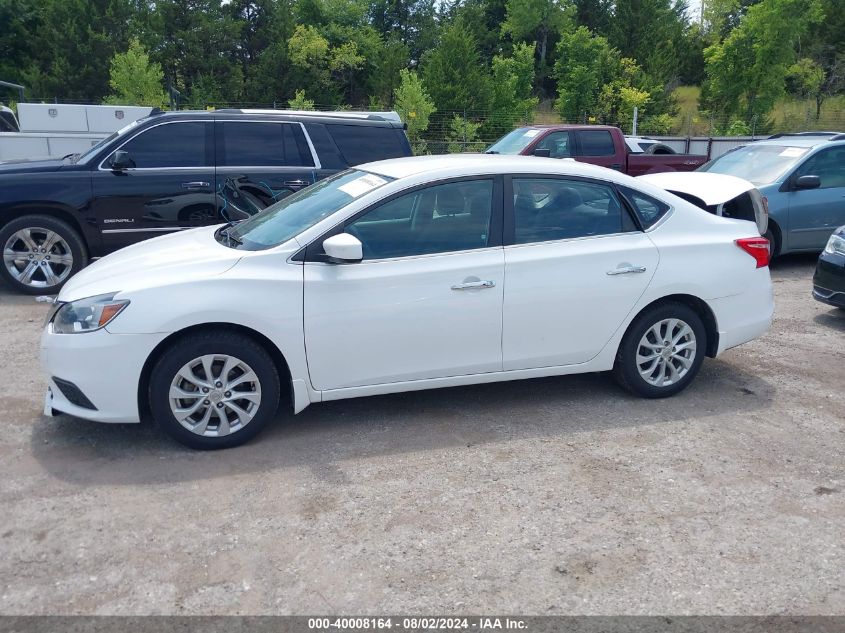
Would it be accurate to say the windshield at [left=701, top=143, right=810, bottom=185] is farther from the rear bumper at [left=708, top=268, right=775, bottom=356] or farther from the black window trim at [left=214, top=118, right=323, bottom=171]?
the black window trim at [left=214, top=118, right=323, bottom=171]

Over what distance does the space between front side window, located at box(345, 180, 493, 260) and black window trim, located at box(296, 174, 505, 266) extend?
0.02 m

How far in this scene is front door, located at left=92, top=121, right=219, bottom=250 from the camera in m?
8.09

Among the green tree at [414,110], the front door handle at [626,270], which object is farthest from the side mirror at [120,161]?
the green tree at [414,110]

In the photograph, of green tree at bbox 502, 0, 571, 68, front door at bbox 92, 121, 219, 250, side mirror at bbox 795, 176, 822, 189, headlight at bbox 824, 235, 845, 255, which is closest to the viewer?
headlight at bbox 824, 235, 845, 255

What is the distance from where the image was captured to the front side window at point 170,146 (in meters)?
8.23

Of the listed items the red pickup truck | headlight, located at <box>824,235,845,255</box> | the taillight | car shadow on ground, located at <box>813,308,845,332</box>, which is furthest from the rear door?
the red pickup truck

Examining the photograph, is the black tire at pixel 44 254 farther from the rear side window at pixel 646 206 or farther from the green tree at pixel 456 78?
the green tree at pixel 456 78

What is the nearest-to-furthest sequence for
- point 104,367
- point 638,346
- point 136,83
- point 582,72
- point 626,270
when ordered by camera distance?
point 104,367 → point 626,270 → point 638,346 → point 136,83 → point 582,72

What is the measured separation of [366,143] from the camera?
8.69m

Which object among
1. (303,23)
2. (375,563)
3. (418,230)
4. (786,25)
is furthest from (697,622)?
(303,23)

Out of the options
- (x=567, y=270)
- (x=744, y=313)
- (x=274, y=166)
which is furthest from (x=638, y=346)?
(x=274, y=166)

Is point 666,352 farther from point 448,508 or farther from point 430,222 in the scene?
point 448,508

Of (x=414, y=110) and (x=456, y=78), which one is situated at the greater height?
(x=456, y=78)

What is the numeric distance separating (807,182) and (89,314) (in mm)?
8603
